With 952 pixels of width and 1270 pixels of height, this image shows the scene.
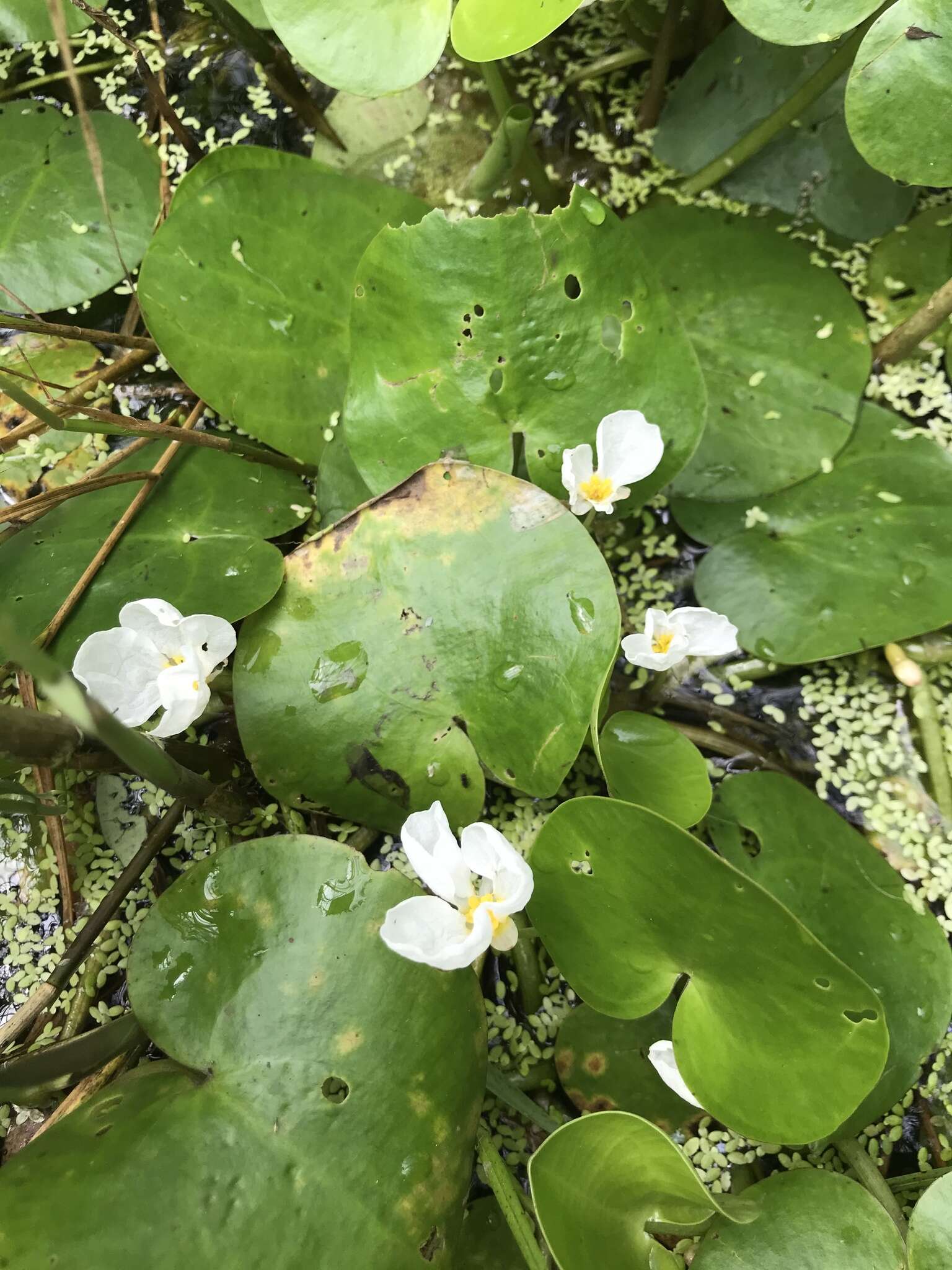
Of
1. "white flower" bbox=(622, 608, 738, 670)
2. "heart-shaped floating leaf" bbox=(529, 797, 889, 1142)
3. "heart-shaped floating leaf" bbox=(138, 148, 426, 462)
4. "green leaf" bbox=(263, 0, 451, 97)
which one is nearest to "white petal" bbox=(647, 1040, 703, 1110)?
"heart-shaped floating leaf" bbox=(529, 797, 889, 1142)

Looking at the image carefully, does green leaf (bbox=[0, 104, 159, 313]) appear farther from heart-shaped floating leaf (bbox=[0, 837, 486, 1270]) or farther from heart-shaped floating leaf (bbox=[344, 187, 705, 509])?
heart-shaped floating leaf (bbox=[0, 837, 486, 1270])

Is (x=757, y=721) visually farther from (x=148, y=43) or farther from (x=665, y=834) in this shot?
(x=148, y=43)

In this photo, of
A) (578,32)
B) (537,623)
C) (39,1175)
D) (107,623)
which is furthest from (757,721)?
(578,32)

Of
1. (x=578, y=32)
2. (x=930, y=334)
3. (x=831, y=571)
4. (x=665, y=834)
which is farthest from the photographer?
(x=578, y=32)

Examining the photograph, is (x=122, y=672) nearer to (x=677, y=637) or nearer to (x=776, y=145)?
(x=677, y=637)

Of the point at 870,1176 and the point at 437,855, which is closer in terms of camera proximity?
the point at 437,855

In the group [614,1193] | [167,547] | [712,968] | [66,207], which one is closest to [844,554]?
[712,968]
